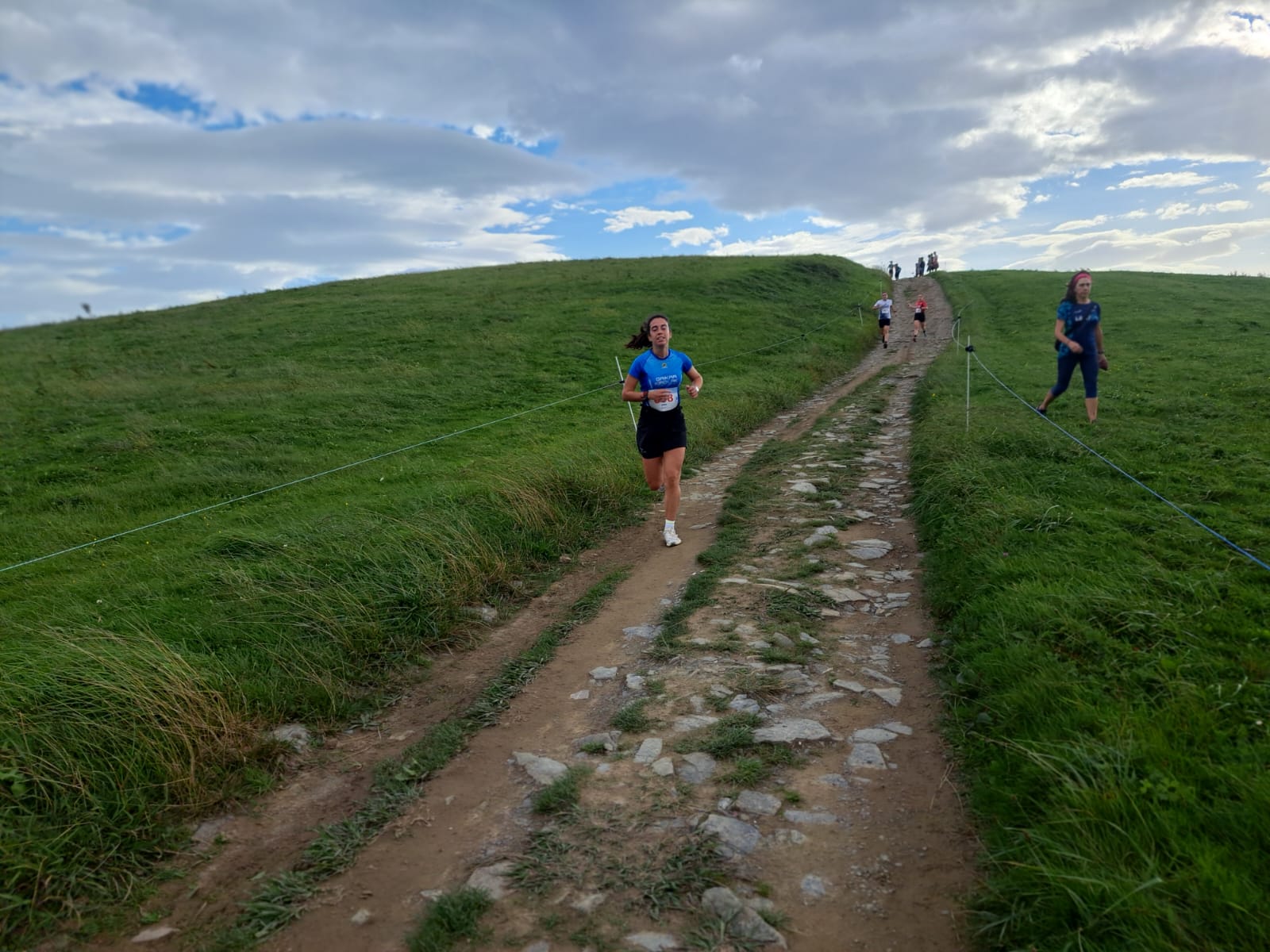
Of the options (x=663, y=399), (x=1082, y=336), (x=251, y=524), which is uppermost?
(x=1082, y=336)

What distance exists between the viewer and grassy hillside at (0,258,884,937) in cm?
429

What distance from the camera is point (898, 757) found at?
4406mm

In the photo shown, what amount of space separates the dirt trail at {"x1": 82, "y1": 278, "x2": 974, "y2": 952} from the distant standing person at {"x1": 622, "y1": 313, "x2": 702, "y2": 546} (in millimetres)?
1827

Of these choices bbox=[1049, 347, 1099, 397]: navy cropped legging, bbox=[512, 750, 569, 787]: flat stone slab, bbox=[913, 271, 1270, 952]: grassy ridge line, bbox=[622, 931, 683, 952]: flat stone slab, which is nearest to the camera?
bbox=[913, 271, 1270, 952]: grassy ridge line

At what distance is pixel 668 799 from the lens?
4.13 meters

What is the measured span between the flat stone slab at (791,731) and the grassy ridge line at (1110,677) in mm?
885

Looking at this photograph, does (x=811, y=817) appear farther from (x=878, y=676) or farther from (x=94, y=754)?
(x=94, y=754)

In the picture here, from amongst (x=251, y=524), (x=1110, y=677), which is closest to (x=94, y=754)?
(x=251, y=524)

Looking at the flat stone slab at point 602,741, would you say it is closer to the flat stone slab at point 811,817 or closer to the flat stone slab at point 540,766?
the flat stone slab at point 540,766

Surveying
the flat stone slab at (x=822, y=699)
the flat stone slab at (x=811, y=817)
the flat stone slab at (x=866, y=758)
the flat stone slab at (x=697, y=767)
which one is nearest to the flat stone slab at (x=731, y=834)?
the flat stone slab at (x=811, y=817)

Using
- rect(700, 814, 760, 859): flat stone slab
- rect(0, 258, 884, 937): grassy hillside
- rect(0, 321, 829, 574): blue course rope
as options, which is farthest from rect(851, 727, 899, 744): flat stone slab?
rect(0, 321, 829, 574): blue course rope

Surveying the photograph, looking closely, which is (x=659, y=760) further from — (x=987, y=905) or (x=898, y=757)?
(x=987, y=905)

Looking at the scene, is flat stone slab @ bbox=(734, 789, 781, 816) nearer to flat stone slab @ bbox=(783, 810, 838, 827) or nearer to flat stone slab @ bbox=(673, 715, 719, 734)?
flat stone slab @ bbox=(783, 810, 838, 827)

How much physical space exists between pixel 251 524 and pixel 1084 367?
43.9 ft
